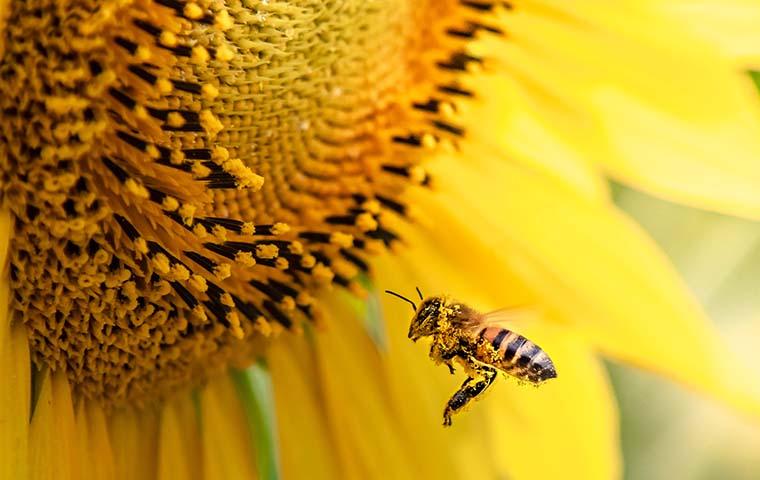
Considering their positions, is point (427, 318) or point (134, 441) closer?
point (427, 318)

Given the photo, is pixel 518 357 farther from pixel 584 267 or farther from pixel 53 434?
pixel 584 267

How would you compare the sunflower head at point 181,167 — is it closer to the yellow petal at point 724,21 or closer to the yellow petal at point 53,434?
the yellow petal at point 53,434

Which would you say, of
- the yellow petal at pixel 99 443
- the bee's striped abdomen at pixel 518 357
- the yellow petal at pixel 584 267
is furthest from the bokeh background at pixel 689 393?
the yellow petal at pixel 99 443

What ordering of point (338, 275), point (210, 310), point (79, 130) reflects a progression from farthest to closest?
point (338, 275) → point (210, 310) → point (79, 130)

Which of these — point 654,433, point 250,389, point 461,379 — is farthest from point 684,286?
point 250,389

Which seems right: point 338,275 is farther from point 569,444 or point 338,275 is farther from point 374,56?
point 569,444

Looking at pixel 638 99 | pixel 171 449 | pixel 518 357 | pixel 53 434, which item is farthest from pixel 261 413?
pixel 638 99

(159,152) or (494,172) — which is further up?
(494,172)
